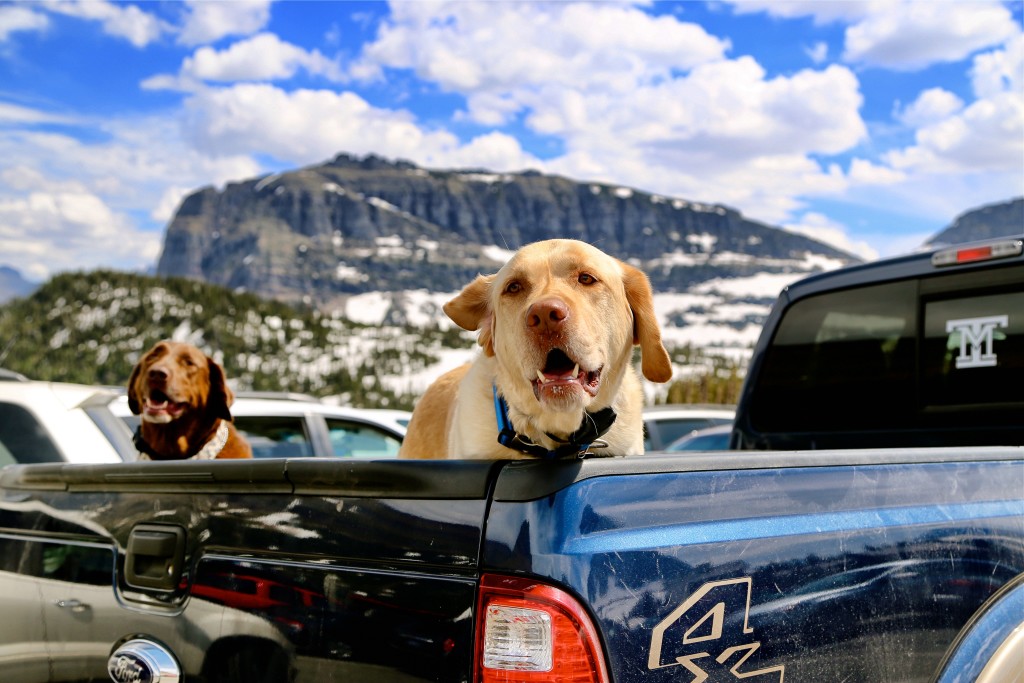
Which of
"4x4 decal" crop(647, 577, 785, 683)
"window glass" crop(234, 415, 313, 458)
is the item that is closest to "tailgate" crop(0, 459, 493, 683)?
"4x4 decal" crop(647, 577, 785, 683)

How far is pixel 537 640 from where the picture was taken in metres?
1.73

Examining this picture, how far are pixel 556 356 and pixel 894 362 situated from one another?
232 cm

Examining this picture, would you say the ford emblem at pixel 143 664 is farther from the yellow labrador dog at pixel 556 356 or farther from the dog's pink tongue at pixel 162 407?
the dog's pink tongue at pixel 162 407

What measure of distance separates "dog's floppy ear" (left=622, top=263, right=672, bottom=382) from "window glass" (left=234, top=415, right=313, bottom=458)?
166 inches

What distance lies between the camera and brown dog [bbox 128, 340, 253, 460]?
5102mm

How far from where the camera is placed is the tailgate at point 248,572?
6.05 ft

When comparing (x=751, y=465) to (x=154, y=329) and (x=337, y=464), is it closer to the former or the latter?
(x=337, y=464)

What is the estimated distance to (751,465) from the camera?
6.92 feet

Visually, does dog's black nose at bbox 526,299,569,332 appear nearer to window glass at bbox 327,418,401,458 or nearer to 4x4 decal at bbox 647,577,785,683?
4x4 decal at bbox 647,577,785,683

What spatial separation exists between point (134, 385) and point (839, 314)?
12.7ft

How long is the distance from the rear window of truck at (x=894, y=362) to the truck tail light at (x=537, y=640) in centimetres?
293

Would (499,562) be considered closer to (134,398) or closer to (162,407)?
(162,407)

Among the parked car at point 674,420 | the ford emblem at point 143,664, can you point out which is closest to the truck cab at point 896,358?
the ford emblem at point 143,664

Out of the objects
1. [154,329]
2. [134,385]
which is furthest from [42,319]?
[134,385]
